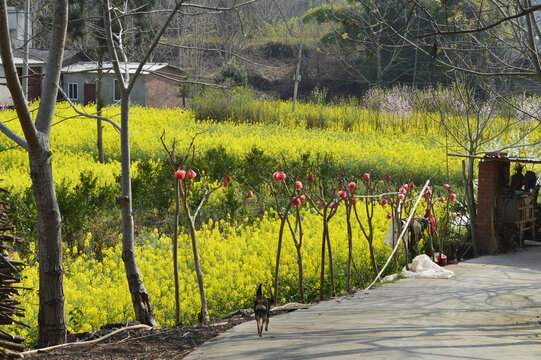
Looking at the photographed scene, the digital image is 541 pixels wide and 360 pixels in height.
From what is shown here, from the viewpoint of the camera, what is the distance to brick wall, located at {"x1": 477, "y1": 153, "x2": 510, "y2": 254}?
10.1 m

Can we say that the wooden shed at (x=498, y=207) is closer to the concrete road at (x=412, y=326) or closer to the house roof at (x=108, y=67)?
the concrete road at (x=412, y=326)

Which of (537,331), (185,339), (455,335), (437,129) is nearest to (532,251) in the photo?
(537,331)

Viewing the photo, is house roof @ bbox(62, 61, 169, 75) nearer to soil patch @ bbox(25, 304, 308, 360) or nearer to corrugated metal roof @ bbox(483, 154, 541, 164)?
soil patch @ bbox(25, 304, 308, 360)

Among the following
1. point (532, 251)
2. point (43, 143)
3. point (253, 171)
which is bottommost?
point (532, 251)

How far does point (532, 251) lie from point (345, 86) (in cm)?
3678

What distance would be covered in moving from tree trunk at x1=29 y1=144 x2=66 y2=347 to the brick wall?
718 centimetres

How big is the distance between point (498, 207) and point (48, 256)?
24.8 ft

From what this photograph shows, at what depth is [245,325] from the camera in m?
5.27

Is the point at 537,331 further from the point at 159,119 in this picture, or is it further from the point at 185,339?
the point at 159,119

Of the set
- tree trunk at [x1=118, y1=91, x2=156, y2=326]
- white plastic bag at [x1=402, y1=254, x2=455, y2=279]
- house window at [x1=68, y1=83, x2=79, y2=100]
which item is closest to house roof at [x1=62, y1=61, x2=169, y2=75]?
tree trunk at [x1=118, y1=91, x2=156, y2=326]

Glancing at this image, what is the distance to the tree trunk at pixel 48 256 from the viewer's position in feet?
15.5

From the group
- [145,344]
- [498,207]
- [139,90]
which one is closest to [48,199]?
[145,344]

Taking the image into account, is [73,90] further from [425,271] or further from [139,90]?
[425,271]

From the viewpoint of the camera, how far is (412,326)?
5340 mm
